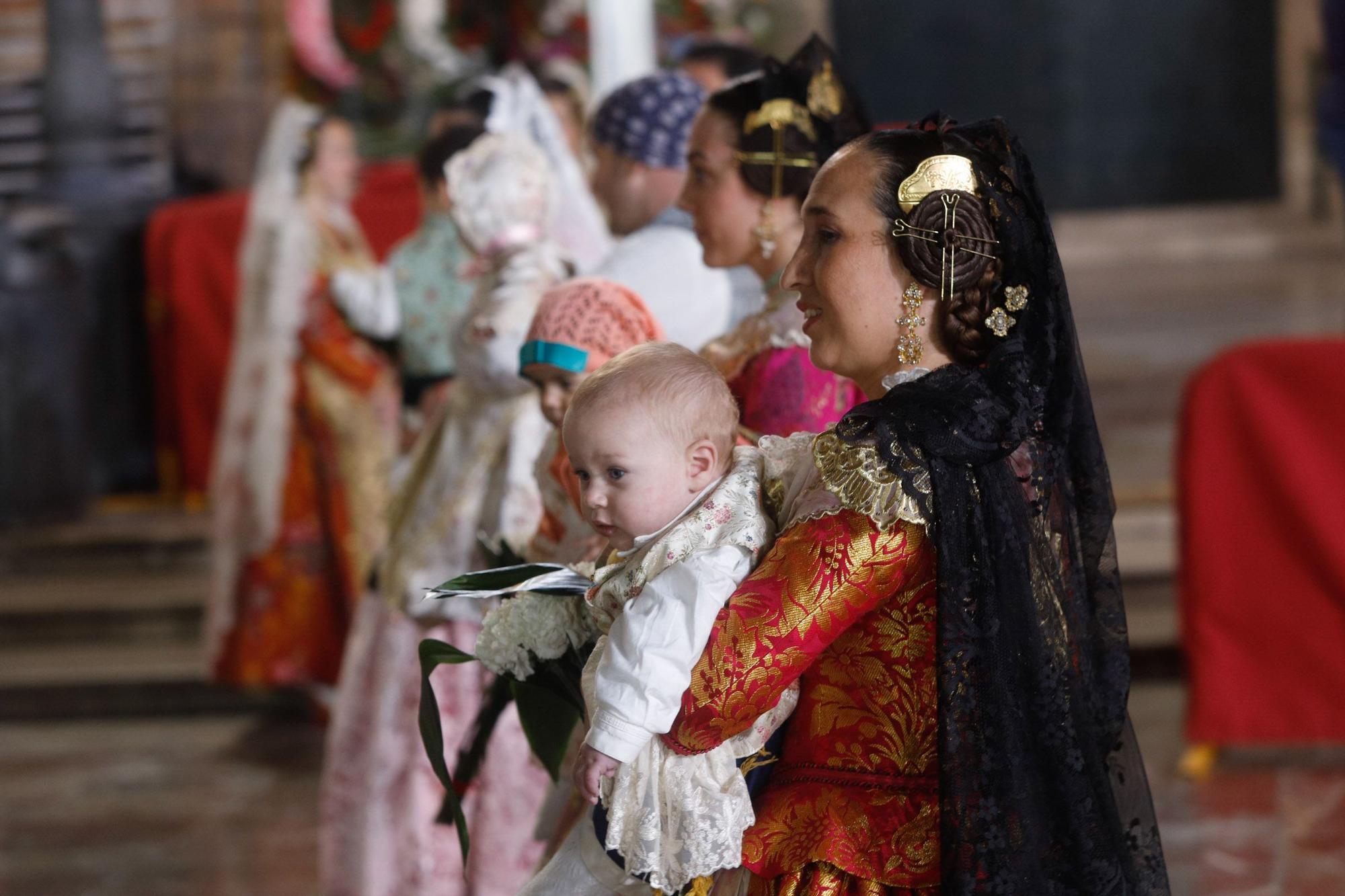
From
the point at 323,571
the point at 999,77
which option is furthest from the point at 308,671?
the point at 999,77

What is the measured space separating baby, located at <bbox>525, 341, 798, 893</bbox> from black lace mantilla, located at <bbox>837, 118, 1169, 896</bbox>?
186 millimetres

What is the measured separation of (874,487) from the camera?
1.52 meters

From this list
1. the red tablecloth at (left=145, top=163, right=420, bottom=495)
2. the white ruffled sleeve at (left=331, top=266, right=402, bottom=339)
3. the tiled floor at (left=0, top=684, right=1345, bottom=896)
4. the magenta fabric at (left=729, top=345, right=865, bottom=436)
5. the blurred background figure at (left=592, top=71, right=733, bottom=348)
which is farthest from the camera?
the red tablecloth at (left=145, top=163, right=420, bottom=495)

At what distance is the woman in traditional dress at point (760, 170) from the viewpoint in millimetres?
2189

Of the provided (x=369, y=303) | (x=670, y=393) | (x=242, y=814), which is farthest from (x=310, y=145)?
(x=670, y=393)

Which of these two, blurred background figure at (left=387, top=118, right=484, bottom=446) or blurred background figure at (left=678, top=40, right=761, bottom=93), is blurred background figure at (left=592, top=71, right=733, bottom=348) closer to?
blurred background figure at (left=678, top=40, right=761, bottom=93)

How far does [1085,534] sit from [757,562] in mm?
385

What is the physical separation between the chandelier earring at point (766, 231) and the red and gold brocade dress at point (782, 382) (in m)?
0.10

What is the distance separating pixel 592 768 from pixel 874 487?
0.40 meters

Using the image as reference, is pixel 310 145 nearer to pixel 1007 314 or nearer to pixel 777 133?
pixel 777 133

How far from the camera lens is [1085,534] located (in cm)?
173

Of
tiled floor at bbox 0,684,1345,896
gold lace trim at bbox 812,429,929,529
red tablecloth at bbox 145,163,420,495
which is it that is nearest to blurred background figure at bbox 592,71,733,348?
gold lace trim at bbox 812,429,929,529

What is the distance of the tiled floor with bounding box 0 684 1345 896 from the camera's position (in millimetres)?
3828

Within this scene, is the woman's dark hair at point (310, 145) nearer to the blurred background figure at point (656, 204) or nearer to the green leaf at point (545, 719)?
the blurred background figure at point (656, 204)
